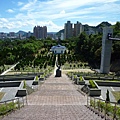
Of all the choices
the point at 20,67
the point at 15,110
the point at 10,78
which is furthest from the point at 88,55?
the point at 15,110

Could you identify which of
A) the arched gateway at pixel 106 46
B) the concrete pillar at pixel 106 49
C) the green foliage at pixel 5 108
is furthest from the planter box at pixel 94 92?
the concrete pillar at pixel 106 49

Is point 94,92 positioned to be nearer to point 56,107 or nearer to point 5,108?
point 56,107

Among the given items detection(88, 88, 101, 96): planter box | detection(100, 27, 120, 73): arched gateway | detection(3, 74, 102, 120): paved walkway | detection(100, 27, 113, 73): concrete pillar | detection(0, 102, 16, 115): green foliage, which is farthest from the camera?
detection(100, 27, 113, 73): concrete pillar

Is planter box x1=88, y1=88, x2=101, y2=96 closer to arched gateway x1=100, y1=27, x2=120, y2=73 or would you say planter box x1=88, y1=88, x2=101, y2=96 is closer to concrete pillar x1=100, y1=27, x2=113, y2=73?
arched gateway x1=100, y1=27, x2=120, y2=73

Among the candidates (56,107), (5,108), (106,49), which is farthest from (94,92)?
(106,49)

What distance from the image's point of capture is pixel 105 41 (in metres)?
37.1

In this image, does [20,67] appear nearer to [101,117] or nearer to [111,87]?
[111,87]

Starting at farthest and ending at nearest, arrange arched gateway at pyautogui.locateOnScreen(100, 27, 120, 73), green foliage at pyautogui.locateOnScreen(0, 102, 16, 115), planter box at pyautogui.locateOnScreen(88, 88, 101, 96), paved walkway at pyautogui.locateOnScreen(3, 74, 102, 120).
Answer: arched gateway at pyautogui.locateOnScreen(100, 27, 120, 73) < planter box at pyautogui.locateOnScreen(88, 88, 101, 96) < green foliage at pyautogui.locateOnScreen(0, 102, 16, 115) < paved walkway at pyautogui.locateOnScreen(3, 74, 102, 120)

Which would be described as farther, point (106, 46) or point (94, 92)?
point (106, 46)

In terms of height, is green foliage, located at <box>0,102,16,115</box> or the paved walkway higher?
green foliage, located at <box>0,102,16,115</box>

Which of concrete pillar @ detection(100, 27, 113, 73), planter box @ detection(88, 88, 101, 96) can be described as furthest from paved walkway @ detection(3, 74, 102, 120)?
concrete pillar @ detection(100, 27, 113, 73)

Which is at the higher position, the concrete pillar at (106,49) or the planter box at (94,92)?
the concrete pillar at (106,49)

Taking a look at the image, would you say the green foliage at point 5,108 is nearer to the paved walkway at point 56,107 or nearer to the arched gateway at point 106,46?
the paved walkway at point 56,107

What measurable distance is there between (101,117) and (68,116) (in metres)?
1.59
